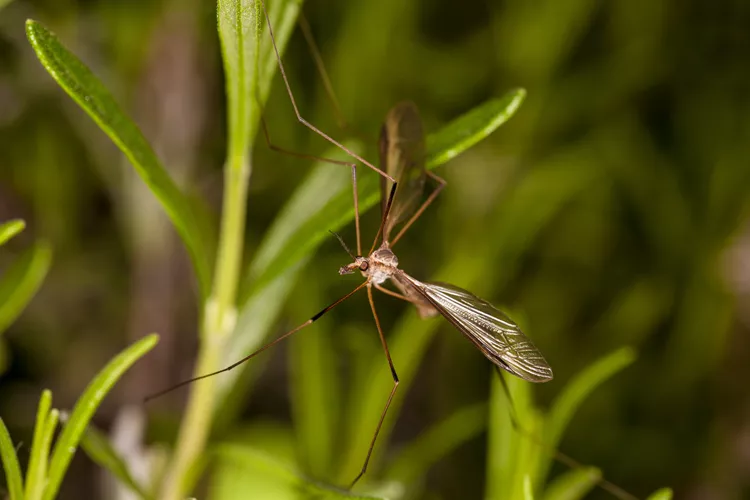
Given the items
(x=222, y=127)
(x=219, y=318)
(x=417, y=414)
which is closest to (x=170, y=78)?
(x=222, y=127)

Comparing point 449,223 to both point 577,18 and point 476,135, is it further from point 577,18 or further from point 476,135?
point 476,135

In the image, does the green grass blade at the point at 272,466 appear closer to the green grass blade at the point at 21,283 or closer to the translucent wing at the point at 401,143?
the green grass blade at the point at 21,283

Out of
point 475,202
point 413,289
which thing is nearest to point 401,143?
point 413,289

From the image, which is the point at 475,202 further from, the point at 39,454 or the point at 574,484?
the point at 39,454

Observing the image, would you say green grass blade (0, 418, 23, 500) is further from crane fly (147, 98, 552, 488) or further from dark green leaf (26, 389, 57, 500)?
crane fly (147, 98, 552, 488)

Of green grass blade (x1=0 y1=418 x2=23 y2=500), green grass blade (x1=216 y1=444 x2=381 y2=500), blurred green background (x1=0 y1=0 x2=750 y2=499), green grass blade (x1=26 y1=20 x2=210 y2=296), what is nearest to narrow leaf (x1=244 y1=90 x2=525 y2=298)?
green grass blade (x1=26 y1=20 x2=210 y2=296)

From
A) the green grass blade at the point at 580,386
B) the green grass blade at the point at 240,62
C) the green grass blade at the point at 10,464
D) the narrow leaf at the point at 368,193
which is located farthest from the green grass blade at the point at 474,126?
the green grass blade at the point at 10,464

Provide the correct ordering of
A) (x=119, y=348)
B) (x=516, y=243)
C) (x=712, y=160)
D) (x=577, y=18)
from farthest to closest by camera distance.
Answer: (x=712, y=160) → (x=119, y=348) → (x=577, y=18) → (x=516, y=243)
